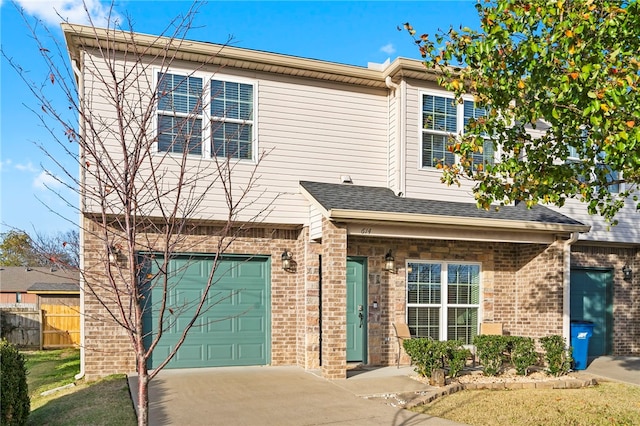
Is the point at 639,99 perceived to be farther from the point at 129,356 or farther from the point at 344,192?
the point at 129,356

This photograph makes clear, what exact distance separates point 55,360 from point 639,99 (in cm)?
1435

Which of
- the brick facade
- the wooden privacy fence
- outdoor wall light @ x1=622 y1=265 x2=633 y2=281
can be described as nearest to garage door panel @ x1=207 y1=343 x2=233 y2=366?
the brick facade

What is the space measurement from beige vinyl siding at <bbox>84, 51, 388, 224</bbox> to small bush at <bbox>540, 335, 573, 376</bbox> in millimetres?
4616

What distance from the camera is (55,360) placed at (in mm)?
14148

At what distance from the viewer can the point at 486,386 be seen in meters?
9.09

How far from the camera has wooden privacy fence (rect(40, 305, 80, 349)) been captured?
17484 mm

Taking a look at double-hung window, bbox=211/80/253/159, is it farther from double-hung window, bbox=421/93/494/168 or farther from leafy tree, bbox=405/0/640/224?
leafy tree, bbox=405/0/640/224

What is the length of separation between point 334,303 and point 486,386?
9.64 ft

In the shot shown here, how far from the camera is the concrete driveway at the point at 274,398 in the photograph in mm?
7020

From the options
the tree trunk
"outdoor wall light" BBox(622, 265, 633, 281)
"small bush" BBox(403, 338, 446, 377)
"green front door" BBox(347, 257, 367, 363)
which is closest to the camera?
the tree trunk

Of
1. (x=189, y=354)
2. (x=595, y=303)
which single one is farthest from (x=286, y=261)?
(x=595, y=303)

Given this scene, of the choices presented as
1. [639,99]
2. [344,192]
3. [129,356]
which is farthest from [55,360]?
[639,99]

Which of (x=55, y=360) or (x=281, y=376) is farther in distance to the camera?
(x=55, y=360)

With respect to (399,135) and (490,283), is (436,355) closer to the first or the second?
(490,283)
